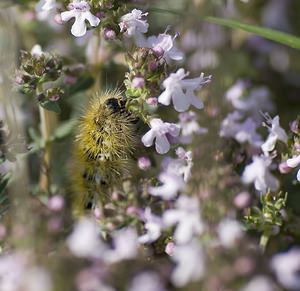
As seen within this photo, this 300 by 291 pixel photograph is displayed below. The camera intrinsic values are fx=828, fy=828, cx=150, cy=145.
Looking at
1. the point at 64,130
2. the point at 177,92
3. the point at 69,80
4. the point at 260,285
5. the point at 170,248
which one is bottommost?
the point at 64,130

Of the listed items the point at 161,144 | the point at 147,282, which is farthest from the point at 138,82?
the point at 147,282

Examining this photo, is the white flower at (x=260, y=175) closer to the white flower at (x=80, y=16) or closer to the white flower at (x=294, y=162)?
the white flower at (x=294, y=162)

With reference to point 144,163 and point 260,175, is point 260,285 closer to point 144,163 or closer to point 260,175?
point 260,175

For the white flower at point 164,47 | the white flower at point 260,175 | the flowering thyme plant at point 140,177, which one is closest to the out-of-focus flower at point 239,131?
the flowering thyme plant at point 140,177

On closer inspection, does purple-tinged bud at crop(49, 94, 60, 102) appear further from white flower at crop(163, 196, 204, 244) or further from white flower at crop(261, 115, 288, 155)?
white flower at crop(261, 115, 288, 155)

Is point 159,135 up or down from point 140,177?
up

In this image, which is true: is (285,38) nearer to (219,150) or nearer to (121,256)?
(219,150)
